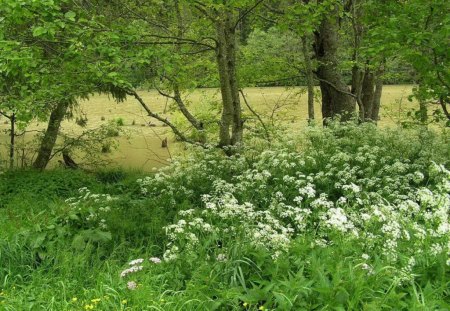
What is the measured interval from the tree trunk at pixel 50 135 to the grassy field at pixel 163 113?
66cm

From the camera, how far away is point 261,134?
31.3ft

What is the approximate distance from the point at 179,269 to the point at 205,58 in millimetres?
7310

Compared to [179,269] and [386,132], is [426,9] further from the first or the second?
[179,269]

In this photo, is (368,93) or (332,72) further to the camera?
(368,93)

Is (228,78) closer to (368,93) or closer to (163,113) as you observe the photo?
(163,113)

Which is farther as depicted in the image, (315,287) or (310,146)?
(310,146)

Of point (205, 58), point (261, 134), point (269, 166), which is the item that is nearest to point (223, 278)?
point (269, 166)

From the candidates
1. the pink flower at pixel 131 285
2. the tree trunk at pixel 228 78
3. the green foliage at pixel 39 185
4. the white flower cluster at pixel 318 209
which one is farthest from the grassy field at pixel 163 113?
the pink flower at pixel 131 285

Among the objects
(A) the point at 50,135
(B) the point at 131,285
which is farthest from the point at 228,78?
(B) the point at 131,285

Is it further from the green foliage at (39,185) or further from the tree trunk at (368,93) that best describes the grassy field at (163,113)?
the green foliage at (39,185)

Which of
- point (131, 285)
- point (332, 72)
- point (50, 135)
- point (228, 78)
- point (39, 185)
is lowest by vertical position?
point (39, 185)

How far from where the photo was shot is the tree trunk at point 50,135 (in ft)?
37.3

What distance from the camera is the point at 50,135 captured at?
454 inches

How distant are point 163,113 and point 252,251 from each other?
8.87m
